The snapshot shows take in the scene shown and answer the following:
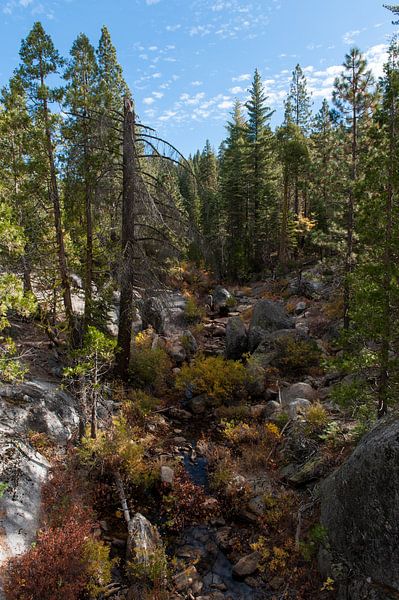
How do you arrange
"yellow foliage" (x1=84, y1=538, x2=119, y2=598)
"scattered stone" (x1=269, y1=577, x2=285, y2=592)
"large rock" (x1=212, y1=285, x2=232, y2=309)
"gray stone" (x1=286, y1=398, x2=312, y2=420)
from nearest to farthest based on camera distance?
"yellow foliage" (x1=84, y1=538, x2=119, y2=598) < "scattered stone" (x1=269, y1=577, x2=285, y2=592) < "gray stone" (x1=286, y1=398, x2=312, y2=420) < "large rock" (x1=212, y1=285, x2=232, y2=309)

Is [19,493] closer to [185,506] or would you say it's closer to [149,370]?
[185,506]

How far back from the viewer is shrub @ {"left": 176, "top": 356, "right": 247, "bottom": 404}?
533 inches

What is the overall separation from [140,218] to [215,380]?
22.2 ft

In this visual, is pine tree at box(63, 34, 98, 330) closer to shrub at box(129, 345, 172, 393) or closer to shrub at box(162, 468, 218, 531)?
shrub at box(129, 345, 172, 393)

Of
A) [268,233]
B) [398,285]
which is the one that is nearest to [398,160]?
[398,285]

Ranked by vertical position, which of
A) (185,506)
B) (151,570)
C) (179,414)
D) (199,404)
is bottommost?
(185,506)

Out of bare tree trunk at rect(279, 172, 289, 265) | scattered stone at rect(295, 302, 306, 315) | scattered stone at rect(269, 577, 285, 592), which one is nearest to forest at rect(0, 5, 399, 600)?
scattered stone at rect(269, 577, 285, 592)

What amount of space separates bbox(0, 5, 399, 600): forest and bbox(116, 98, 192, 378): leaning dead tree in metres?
0.07

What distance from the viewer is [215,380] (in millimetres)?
13828

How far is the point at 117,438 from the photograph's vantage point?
9727 millimetres

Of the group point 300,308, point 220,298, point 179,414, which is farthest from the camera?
point 220,298

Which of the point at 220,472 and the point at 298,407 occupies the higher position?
the point at 298,407

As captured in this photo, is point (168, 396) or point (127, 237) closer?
point (127, 237)

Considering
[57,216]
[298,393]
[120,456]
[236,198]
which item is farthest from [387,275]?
[236,198]
